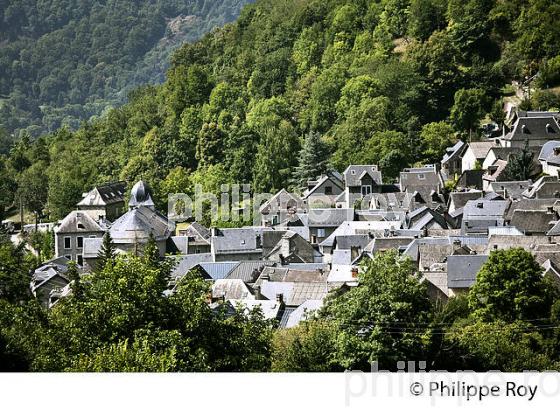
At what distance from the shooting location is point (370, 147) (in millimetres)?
64500

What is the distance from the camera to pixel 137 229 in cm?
5166

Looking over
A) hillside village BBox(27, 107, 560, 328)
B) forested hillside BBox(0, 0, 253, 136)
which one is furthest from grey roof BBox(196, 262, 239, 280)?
forested hillside BBox(0, 0, 253, 136)

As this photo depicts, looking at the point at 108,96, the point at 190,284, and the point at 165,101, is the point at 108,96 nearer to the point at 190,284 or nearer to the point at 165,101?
the point at 165,101

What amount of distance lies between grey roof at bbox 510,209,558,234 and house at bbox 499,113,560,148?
1523 centimetres

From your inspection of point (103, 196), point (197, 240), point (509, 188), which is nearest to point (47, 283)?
point (197, 240)

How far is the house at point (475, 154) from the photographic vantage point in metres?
59.5

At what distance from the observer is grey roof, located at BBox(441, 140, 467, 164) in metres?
61.9

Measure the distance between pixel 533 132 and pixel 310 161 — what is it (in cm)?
1454

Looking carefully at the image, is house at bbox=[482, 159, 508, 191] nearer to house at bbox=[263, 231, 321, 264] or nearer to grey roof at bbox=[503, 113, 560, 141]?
grey roof at bbox=[503, 113, 560, 141]

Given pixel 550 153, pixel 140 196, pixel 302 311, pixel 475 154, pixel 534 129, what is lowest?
pixel 302 311

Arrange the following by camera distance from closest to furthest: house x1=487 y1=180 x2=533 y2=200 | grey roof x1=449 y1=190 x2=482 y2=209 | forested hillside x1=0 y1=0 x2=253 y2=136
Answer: house x1=487 y1=180 x2=533 y2=200 → grey roof x1=449 y1=190 x2=482 y2=209 → forested hillside x1=0 y1=0 x2=253 y2=136

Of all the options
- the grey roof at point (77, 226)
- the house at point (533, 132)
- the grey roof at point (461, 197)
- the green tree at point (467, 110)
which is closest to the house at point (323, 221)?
the grey roof at point (461, 197)

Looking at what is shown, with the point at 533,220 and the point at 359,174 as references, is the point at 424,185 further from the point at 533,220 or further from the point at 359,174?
the point at 533,220

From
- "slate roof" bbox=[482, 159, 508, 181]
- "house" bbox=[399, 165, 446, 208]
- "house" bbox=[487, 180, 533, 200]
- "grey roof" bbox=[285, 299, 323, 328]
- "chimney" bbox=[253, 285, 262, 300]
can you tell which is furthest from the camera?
"slate roof" bbox=[482, 159, 508, 181]
